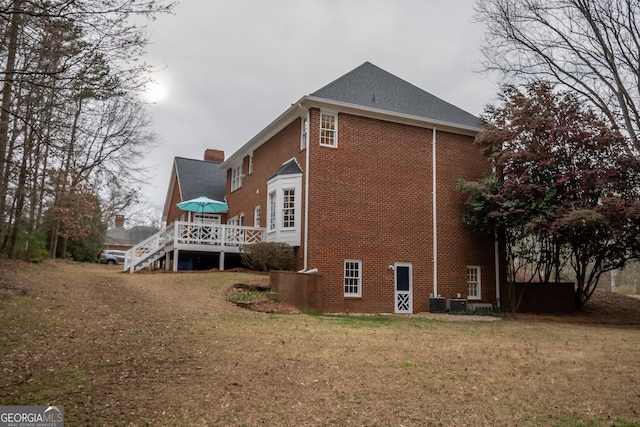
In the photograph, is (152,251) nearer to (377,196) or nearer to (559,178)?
(377,196)

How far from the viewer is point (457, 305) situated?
19.3m

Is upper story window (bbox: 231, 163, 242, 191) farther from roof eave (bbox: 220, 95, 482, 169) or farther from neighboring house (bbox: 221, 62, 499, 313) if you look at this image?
neighboring house (bbox: 221, 62, 499, 313)

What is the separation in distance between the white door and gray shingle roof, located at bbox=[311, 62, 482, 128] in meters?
5.65

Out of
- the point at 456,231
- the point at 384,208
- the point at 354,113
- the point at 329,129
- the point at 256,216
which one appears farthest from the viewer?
the point at 256,216

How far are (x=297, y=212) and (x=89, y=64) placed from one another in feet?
39.7

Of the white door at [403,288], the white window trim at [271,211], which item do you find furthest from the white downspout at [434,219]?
the white window trim at [271,211]

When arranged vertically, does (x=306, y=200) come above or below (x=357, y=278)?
above

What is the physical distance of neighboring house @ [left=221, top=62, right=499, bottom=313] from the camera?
725 inches

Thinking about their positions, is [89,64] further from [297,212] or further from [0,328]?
[297,212]

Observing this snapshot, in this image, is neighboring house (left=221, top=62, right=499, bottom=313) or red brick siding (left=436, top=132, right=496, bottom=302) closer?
neighboring house (left=221, top=62, right=499, bottom=313)

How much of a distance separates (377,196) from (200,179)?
16.0m

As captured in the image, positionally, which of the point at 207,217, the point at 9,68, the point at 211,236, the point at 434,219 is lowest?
the point at 211,236

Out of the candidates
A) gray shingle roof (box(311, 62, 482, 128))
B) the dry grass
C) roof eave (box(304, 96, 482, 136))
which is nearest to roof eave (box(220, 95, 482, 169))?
roof eave (box(304, 96, 482, 136))

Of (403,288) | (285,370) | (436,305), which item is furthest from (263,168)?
(285,370)
